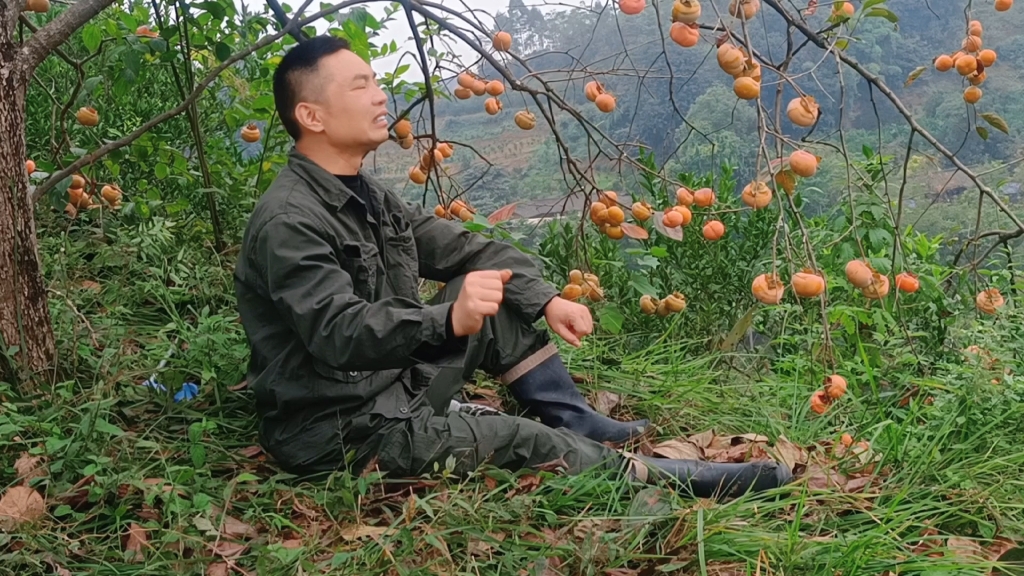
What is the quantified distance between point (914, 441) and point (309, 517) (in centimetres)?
127

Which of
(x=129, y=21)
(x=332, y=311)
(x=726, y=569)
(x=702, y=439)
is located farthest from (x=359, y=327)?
(x=129, y=21)

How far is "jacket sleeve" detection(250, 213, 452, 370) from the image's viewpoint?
5.59 feet

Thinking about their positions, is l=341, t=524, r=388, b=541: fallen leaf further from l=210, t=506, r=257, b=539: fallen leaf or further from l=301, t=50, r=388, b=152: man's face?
l=301, t=50, r=388, b=152: man's face

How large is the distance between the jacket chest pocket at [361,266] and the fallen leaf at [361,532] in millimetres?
476

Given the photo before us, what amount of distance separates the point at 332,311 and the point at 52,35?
1.01 m

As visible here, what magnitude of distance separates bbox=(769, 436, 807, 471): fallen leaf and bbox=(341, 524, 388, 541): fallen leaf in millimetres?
847

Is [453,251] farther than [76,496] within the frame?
Yes

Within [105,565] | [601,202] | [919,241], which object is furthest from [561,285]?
[105,565]

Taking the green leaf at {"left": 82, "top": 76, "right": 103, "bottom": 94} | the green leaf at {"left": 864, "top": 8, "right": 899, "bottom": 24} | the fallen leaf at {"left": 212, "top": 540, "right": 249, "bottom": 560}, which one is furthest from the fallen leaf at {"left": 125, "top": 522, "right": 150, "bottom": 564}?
the green leaf at {"left": 864, "top": 8, "right": 899, "bottom": 24}

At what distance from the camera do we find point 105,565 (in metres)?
1.62

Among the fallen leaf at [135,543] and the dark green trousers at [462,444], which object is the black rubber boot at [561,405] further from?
the fallen leaf at [135,543]

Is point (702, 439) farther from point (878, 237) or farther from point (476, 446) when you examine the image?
point (878, 237)

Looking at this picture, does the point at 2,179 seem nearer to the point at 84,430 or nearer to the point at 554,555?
the point at 84,430

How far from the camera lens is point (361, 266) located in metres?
1.98
